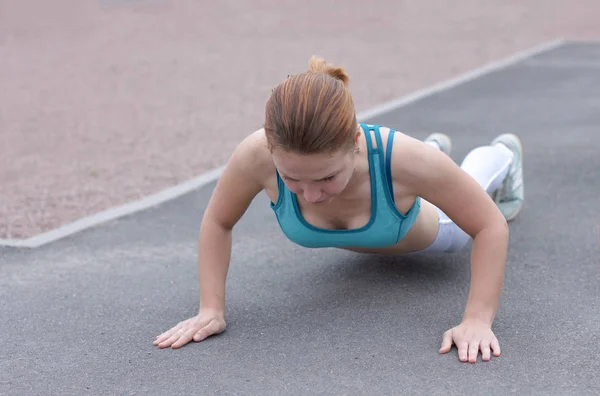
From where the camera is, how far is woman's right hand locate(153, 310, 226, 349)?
9.98 feet

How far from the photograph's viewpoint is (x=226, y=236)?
3188 mm

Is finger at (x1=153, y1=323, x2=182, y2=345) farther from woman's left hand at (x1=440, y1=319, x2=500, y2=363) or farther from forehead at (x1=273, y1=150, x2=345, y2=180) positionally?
woman's left hand at (x1=440, y1=319, x2=500, y2=363)

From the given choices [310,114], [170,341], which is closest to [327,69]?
[310,114]

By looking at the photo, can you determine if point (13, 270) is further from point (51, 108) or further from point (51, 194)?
point (51, 108)

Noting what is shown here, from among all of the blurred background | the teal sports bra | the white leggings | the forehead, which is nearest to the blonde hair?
the forehead

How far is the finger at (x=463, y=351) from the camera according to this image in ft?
9.20

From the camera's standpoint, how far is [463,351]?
2824 millimetres

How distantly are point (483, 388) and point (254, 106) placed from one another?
6.23 meters

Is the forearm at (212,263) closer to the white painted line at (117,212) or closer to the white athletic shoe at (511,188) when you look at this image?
the white painted line at (117,212)

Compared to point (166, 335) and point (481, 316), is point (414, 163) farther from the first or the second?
point (166, 335)

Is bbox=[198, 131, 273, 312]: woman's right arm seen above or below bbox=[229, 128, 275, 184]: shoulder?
below

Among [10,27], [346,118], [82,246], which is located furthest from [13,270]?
[10,27]

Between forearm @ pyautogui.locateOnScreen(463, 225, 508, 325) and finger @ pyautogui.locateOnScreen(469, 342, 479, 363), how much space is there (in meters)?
0.12

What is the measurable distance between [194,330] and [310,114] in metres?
1.06
